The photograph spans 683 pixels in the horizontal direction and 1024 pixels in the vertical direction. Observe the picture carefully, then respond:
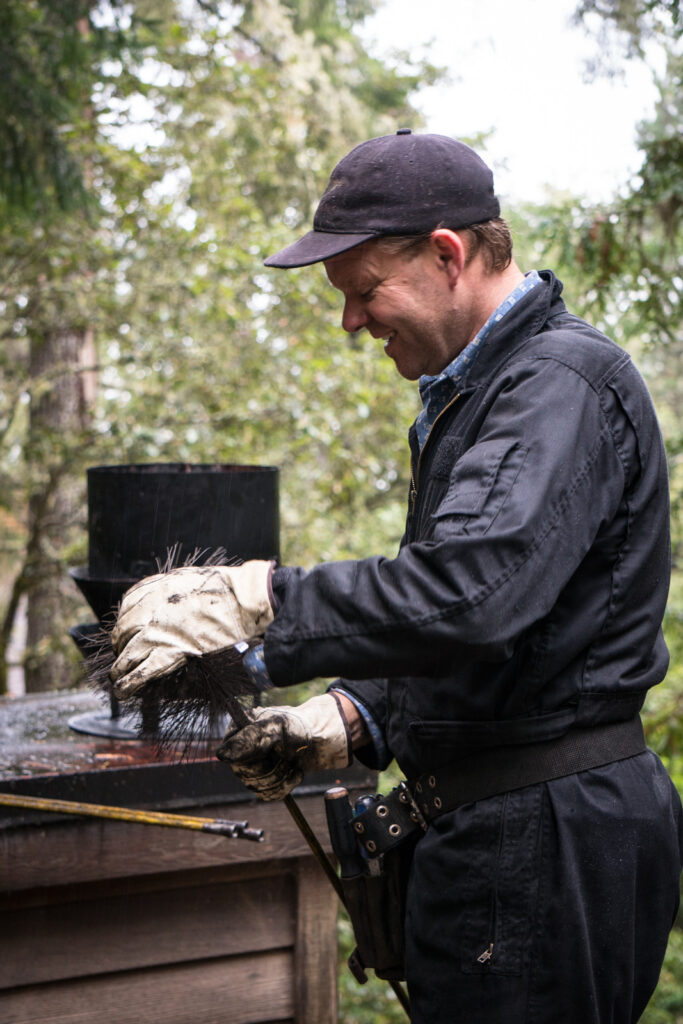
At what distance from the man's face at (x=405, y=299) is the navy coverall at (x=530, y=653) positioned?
0.12 meters

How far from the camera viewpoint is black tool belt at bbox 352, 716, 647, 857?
1.53 m

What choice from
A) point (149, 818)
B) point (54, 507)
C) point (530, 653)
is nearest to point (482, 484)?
point (530, 653)

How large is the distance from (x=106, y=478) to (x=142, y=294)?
11.5 feet

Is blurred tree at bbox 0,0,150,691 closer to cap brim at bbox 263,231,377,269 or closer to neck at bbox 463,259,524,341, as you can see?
cap brim at bbox 263,231,377,269

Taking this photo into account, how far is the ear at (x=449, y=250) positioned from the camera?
5.25 ft

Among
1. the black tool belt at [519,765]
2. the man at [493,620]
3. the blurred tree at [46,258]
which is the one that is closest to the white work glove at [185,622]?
the man at [493,620]

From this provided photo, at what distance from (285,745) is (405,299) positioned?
90 cm

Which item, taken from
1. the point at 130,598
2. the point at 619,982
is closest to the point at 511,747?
the point at 619,982

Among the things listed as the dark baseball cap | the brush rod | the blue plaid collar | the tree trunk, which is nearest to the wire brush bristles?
the brush rod

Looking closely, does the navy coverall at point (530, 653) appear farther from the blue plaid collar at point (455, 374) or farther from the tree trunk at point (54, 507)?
the tree trunk at point (54, 507)

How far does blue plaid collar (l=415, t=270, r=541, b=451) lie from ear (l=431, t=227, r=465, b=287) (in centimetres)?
10

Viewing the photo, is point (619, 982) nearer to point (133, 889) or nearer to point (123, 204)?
point (133, 889)

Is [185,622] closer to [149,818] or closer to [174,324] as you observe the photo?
[149,818]

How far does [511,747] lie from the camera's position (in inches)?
60.5
